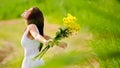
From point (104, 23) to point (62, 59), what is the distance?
0.08m

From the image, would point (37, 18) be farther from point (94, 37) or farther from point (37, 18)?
point (94, 37)

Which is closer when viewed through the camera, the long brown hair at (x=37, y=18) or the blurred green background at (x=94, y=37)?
the blurred green background at (x=94, y=37)

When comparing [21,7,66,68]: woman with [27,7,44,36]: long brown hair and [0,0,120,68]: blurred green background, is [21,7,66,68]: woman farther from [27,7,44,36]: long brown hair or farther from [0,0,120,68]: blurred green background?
[0,0,120,68]: blurred green background

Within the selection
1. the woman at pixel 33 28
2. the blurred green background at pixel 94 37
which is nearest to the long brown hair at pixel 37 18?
the woman at pixel 33 28

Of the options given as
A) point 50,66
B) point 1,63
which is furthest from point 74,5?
point 1,63

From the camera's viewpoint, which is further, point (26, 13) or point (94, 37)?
point (26, 13)

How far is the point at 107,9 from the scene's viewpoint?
32 cm

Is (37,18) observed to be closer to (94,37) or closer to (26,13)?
(26,13)

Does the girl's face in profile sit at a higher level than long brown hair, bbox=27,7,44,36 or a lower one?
higher

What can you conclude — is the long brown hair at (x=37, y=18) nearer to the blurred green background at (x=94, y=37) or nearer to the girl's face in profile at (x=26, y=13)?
the girl's face in profile at (x=26, y=13)

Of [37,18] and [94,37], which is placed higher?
[37,18]

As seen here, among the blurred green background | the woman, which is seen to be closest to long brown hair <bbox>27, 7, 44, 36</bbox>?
the woman

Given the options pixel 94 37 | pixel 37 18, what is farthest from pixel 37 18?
pixel 94 37

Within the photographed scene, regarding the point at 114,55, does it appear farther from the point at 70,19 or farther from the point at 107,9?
the point at 70,19
